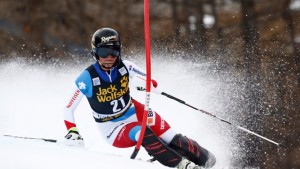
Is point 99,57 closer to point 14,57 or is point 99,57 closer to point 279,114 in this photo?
point 279,114

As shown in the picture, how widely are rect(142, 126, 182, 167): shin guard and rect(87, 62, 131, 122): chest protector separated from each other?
0.43 m

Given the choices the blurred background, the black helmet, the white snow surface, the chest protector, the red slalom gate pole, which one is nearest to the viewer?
the red slalom gate pole

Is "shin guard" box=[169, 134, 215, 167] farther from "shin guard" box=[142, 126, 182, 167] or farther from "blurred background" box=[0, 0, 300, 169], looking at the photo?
"blurred background" box=[0, 0, 300, 169]

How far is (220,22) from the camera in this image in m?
8.77

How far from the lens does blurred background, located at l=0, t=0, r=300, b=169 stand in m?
8.24

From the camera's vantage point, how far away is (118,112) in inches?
182

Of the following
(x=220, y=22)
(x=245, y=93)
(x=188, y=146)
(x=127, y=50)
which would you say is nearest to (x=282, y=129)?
(x=245, y=93)

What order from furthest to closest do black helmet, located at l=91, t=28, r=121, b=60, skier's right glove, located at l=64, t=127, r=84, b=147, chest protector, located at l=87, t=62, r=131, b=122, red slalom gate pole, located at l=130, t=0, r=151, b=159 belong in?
chest protector, located at l=87, t=62, r=131, b=122
black helmet, located at l=91, t=28, r=121, b=60
skier's right glove, located at l=64, t=127, r=84, b=147
red slalom gate pole, located at l=130, t=0, r=151, b=159

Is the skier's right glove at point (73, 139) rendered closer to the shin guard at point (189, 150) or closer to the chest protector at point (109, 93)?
the chest protector at point (109, 93)

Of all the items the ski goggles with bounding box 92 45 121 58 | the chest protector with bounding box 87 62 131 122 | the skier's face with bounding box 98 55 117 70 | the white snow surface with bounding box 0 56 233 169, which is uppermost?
the ski goggles with bounding box 92 45 121 58

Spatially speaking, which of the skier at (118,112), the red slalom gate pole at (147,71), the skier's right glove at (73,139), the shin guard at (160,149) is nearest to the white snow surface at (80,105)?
the skier at (118,112)

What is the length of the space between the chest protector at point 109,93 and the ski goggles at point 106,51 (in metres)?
0.22

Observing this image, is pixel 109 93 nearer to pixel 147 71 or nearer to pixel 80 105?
pixel 147 71

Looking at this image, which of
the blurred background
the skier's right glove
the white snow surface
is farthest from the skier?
the blurred background
